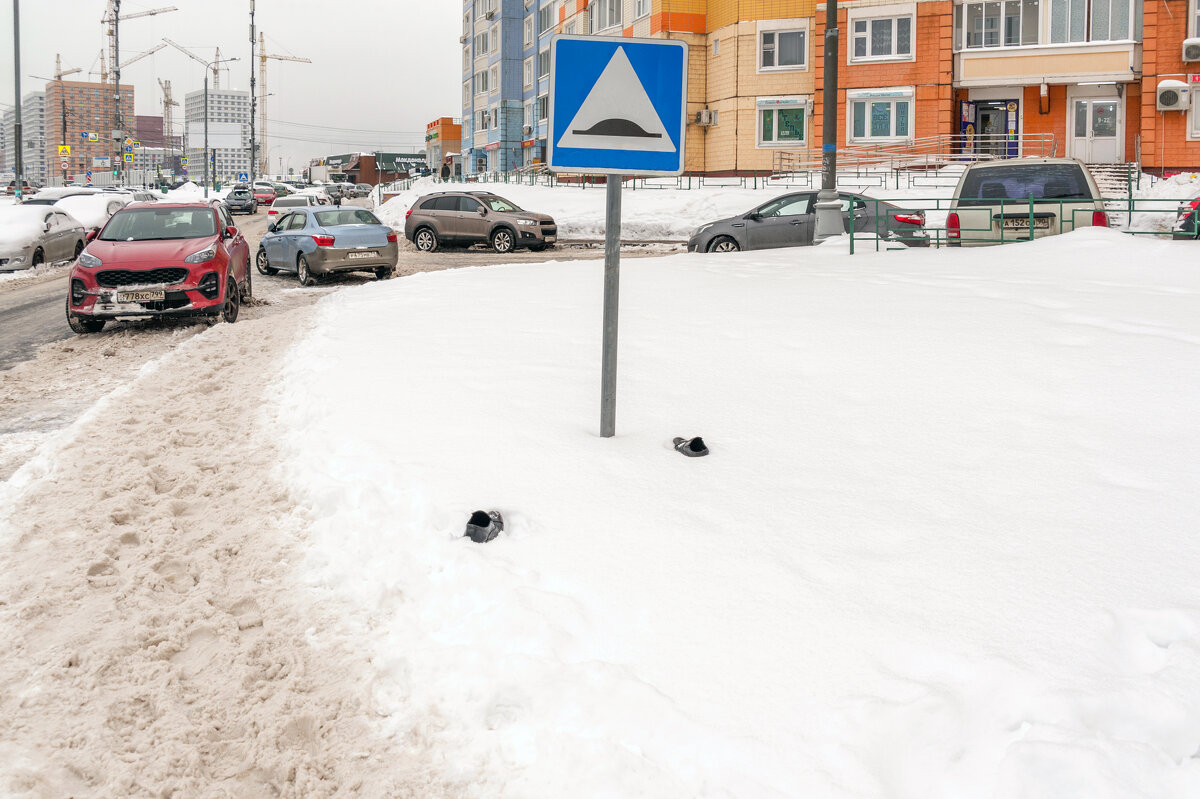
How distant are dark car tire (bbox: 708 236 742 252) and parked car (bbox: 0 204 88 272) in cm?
1500

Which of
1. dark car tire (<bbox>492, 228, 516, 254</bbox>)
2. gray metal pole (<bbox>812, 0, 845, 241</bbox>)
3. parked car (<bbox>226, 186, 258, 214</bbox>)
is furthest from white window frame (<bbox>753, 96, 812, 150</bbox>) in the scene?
parked car (<bbox>226, 186, 258, 214</bbox>)

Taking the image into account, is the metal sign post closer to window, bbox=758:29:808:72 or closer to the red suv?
the red suv

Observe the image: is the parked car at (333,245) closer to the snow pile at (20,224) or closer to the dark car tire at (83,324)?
the dark car tire at (83,324)

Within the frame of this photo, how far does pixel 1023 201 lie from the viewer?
14688 millimetres

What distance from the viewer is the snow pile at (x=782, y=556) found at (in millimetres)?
3078

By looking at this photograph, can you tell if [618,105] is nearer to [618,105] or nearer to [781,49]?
[618,105]

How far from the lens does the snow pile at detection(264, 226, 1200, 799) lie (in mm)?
3078

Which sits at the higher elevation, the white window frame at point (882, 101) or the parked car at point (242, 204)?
the white window frame at point (882, 101)

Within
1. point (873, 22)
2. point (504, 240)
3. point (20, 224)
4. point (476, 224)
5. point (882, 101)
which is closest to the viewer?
point (20, 224)

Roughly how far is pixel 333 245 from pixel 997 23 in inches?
1104

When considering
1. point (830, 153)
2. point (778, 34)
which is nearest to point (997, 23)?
point (778, 34)

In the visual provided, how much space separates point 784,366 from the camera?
24.8ft

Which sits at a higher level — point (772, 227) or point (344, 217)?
point (344, 217)

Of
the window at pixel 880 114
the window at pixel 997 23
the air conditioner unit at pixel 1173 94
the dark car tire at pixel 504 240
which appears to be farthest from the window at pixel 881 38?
the dark car tire at pixel 504 240
